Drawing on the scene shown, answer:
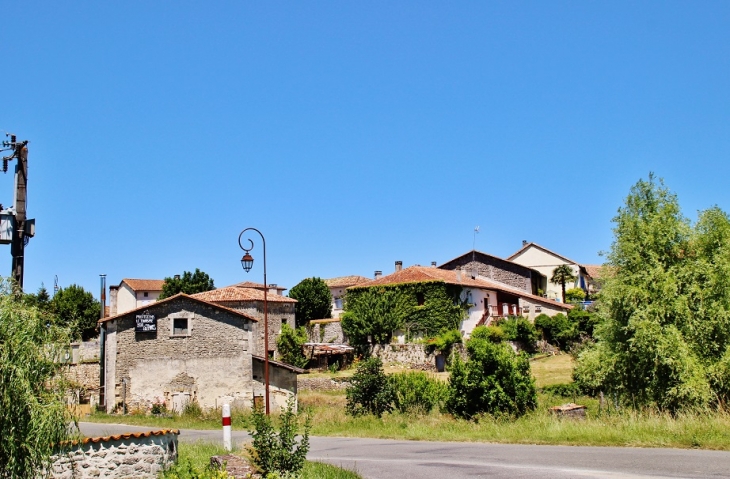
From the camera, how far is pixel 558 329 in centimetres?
5153

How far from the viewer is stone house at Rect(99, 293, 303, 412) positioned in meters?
31.7

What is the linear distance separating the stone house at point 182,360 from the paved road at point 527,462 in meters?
17.2

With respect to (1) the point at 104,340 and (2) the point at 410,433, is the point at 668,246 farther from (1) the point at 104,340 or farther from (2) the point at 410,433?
(1) the point at 104,340

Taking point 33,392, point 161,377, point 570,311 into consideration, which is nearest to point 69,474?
point 33,392

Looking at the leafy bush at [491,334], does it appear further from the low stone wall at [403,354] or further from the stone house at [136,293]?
the stone house at [136,293]

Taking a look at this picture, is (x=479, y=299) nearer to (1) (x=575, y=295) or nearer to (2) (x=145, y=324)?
(1) (x=575, y=295)

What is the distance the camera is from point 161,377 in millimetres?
31922

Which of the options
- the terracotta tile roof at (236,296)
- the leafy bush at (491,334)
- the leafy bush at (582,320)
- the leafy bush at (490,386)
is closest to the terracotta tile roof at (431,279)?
the leafy bush at (582,320)

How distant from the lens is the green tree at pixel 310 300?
212ft

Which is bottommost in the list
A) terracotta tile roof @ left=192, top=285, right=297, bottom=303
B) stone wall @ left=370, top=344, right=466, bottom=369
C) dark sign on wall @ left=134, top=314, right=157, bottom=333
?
stone wall @ left=370, top=344, right=466, bottom=369

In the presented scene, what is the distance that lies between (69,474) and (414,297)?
42.7 m

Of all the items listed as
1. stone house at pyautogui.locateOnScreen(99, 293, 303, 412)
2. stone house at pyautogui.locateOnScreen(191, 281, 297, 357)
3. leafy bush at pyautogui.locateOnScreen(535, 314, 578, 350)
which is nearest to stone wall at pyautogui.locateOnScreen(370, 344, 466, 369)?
leafy bush at pyautogui.locateOnScreen(535, 314, 578, 350)

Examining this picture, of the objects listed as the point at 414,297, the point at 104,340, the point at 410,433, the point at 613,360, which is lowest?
the point at 410,433

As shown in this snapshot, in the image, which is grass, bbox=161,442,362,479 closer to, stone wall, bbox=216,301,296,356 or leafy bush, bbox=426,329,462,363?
leafy bush, bbox=426,329,462,363
